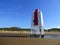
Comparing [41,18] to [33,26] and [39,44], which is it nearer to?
[33,26]

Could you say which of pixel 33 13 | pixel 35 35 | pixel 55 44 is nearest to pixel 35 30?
pixel 35 35

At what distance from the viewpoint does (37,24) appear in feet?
115

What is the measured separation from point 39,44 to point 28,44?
3.62ft

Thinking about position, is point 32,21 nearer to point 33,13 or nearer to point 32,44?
point 33,13

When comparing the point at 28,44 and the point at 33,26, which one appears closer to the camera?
the point at 28,44

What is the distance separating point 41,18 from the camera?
3550 centimetres

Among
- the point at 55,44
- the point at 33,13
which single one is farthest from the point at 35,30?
the point at 55,44

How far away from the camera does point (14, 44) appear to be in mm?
19016

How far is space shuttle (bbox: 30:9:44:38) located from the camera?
115ft

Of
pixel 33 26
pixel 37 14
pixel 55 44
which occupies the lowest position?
pixel 55 44

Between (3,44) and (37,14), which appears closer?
(3,44)

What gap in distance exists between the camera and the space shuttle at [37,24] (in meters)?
34.9

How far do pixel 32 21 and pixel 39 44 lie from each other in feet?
54.4

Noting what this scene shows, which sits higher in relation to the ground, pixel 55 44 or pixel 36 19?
pixel 36 19
